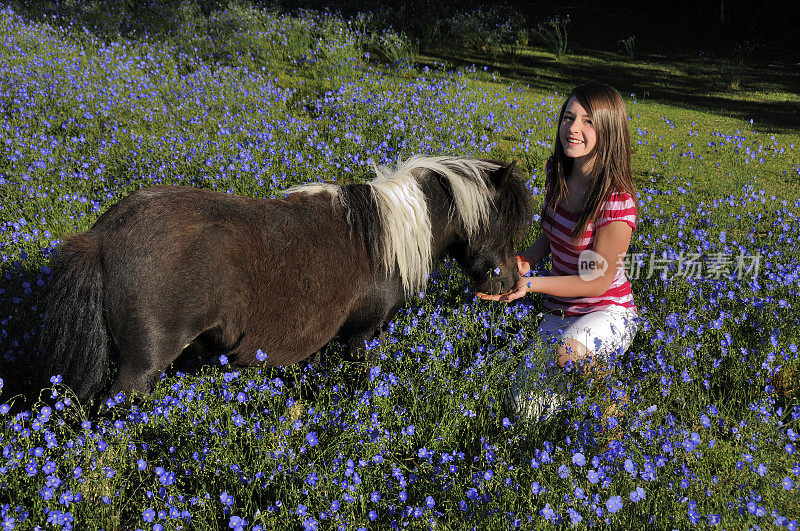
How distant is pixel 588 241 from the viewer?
140 inches

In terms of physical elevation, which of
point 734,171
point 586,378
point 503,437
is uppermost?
point 734,171

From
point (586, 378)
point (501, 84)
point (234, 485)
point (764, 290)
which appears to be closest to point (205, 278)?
point (234, 485)

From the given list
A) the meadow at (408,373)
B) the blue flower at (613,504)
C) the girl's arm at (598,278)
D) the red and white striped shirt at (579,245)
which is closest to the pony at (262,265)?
the girl's arm at (598,278)

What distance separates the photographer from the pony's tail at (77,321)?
2.64m

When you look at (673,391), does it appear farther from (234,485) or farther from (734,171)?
(734,171)

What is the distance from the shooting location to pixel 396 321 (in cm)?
381

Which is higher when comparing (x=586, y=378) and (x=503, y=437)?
(x=586, y=378)

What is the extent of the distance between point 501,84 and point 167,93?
5361 mm

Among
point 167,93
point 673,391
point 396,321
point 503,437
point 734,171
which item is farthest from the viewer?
point 167,93

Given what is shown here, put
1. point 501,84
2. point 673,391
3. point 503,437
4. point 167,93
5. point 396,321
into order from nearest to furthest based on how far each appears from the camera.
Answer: point 503,437, point 673,391, point 396,321, point 167,93, point 501,84

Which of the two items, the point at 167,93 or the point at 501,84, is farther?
the point at 501,84

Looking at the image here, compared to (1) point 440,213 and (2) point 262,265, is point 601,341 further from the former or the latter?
(2) point 262,265

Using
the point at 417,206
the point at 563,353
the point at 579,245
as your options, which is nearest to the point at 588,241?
the point at 579,245

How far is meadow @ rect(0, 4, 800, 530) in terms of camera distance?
2.47 metres
